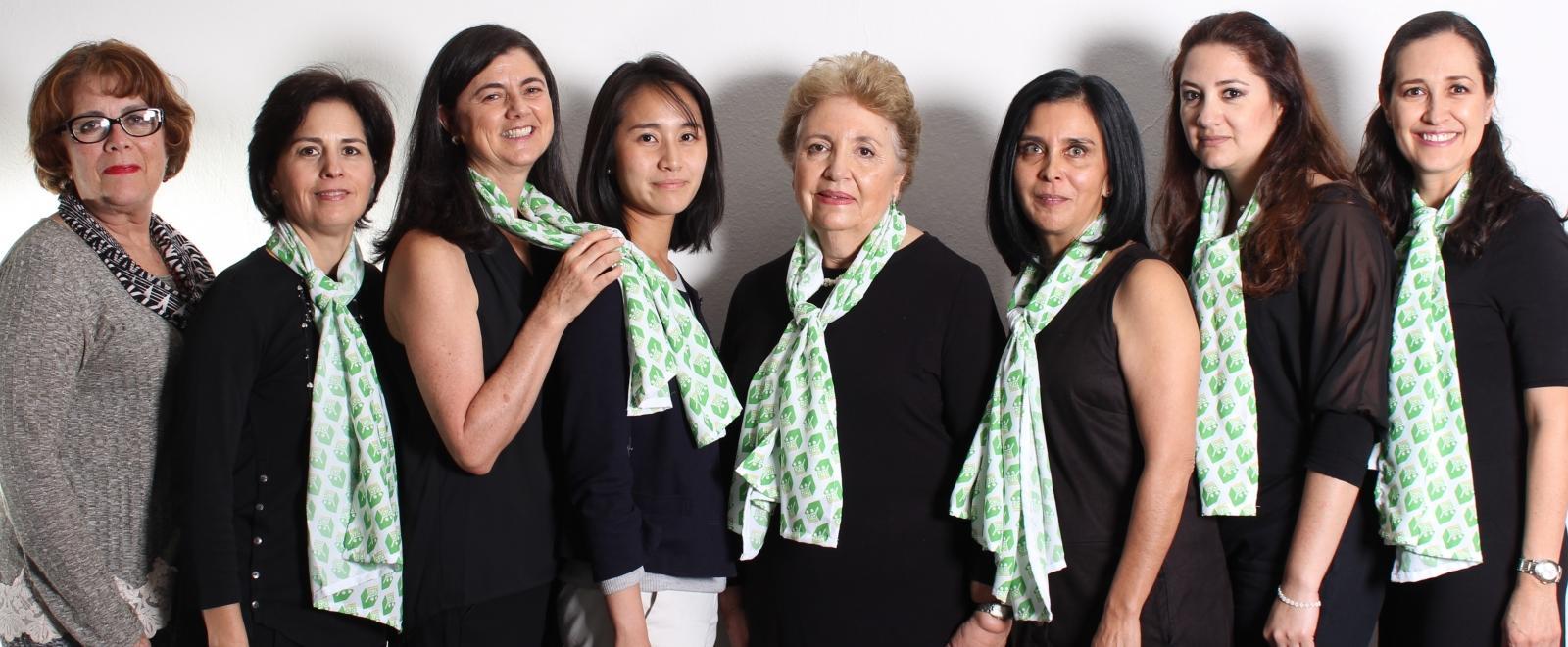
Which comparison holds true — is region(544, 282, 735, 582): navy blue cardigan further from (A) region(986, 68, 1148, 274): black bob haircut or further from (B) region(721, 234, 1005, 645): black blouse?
(A) region(986, 68, 1148, 274): black bob haircut

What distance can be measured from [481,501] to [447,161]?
21.9 inches

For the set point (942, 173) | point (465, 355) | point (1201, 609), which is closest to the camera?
point (465, 355)

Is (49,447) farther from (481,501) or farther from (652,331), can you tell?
(652,331)

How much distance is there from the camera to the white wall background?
262 centimetres

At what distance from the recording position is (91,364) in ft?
6.52

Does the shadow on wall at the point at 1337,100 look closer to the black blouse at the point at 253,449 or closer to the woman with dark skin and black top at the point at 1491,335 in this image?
the woman with dark skin and black top at the point at 1491,335

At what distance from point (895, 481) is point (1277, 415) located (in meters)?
0.65

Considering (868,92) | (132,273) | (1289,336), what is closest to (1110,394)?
(1289,336)

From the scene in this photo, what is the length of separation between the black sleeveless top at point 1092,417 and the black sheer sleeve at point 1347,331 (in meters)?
0.25

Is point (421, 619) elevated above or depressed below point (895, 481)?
below

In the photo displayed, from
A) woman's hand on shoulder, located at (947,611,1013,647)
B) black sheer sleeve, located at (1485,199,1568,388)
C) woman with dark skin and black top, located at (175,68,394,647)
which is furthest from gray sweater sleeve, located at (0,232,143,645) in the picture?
black sheer sleeve, located at (1485,199,1568,388)

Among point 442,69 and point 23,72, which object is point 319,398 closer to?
point 442,69

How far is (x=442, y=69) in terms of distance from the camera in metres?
2.01

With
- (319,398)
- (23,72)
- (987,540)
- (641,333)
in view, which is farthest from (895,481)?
(23,72)
